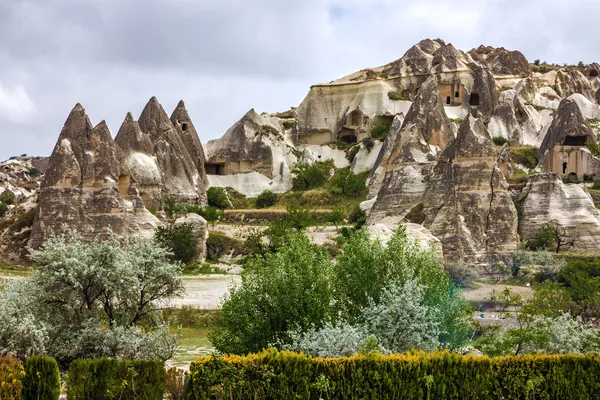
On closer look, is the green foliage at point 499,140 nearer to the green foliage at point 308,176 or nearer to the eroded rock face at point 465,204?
the green foliage at point 308,176

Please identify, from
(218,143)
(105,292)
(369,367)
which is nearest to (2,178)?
(218,143)

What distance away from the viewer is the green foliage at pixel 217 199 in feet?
208

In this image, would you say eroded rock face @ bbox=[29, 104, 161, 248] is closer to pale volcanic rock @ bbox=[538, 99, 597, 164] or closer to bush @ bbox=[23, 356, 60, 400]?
bush @ bbox=[23, 356, 60, 400]

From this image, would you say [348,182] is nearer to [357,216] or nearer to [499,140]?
[357,216]

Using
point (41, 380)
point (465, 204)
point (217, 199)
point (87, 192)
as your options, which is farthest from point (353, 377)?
point (217, 199)

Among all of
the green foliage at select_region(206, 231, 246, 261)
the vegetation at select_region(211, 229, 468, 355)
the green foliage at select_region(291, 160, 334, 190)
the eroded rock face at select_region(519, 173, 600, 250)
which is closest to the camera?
the vegetation at select_region(211, 229, 468, 355)

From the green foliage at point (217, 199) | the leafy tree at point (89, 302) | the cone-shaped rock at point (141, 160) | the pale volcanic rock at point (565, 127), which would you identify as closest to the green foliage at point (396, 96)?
the pale volcanic rock at point (565, 127)

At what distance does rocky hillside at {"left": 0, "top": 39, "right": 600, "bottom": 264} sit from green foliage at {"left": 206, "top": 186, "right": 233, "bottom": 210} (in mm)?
1095

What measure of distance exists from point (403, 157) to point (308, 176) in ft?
51.3

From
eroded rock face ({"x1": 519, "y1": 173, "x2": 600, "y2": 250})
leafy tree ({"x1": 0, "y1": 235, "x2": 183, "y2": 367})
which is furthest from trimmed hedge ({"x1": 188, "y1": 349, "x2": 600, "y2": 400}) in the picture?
eroded rock face ({"x1": 519, "y1": 173, "x2": 600, "y2": 250})

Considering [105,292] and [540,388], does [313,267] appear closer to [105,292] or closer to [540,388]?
[105,292]

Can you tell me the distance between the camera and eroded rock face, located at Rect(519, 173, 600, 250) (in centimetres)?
4538

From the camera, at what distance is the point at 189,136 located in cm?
6581

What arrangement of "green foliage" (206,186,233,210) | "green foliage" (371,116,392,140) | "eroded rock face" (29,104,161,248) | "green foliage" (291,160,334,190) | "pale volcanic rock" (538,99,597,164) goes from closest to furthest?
"eroded rock face" (29,104,161,248), "pale volcanic rock" (538,99,597,164), "green foliage" (206,186,233,210), "green foliage" (291,160,334,190), "green foliage" (371,116,392,140)
